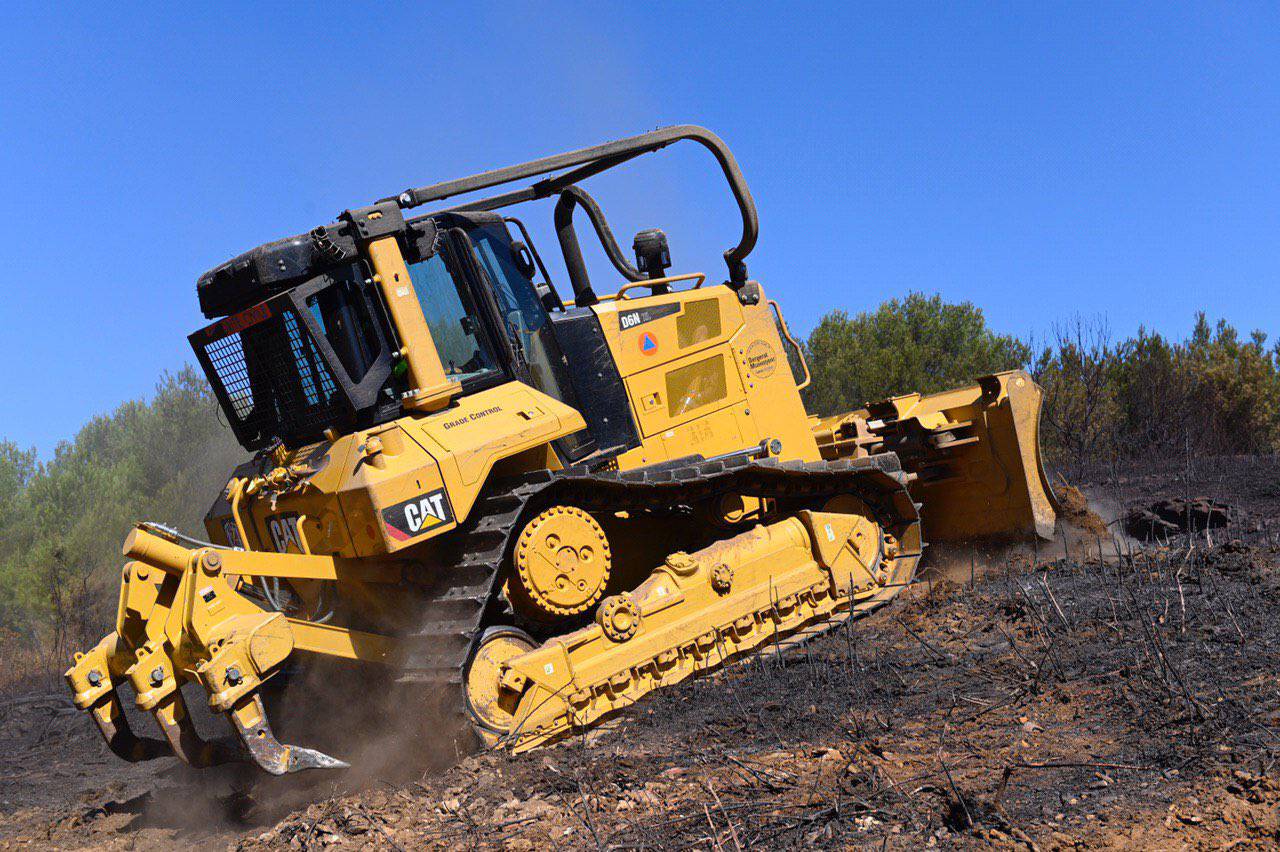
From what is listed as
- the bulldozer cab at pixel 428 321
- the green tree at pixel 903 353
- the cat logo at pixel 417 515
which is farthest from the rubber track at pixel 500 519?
the green tree at pixel 903 353

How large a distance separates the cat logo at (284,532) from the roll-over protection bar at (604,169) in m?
2.04

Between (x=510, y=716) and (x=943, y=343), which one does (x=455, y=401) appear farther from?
(x=943, y=343)

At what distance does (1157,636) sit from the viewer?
5.64 metres

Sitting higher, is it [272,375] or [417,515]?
[272,375]

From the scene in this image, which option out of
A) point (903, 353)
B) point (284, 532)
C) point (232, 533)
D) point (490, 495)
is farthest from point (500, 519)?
point (903, 353)

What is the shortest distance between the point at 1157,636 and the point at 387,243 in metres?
4.60

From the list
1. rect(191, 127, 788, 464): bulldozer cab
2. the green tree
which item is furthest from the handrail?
the green tree

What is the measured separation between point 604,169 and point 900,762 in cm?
453

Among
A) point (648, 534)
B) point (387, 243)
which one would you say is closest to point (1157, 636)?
point (648, 534)

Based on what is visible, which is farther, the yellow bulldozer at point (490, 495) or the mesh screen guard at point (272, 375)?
the mesh screen guard at point (272, 375)

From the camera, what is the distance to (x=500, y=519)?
5871mm

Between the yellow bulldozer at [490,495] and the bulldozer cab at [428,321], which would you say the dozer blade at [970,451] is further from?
the bulldozer cab at [428,321]

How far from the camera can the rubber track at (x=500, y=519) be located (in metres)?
5.55

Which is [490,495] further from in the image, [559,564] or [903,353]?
[903,353]
